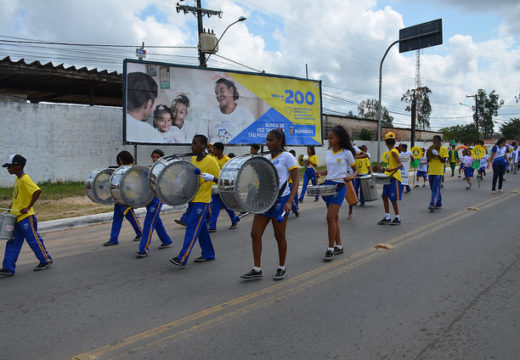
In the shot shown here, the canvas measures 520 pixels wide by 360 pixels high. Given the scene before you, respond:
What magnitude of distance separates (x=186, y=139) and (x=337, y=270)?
12271 mm

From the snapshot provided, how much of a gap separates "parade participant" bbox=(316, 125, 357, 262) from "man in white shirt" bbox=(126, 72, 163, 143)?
422 inches

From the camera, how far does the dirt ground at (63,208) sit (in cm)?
1025

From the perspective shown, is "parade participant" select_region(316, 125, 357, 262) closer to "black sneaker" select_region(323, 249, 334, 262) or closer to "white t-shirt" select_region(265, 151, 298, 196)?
"black sneaker" select_region(323, 249, 334, 262)

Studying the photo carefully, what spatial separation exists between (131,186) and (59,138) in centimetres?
1031

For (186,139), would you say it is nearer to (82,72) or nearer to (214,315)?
(82,72)

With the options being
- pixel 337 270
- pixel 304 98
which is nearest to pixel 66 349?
pixel 337 270

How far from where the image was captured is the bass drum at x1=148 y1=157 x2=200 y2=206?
5.54m

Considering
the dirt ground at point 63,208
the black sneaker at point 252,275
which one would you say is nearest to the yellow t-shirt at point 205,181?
the black sneaker at point 252,275

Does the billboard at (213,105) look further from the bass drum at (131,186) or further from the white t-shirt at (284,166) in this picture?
the white t-shirt at (284,166)

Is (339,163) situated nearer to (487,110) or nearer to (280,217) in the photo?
(280,217)

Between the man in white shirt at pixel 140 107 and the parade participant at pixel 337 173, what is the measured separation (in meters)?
10.7

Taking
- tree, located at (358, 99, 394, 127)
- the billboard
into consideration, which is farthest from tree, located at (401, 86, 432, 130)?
the billboard

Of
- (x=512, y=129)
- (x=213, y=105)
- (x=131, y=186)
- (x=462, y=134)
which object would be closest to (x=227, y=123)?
(x=213, y=105)

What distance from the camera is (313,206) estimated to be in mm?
11797
